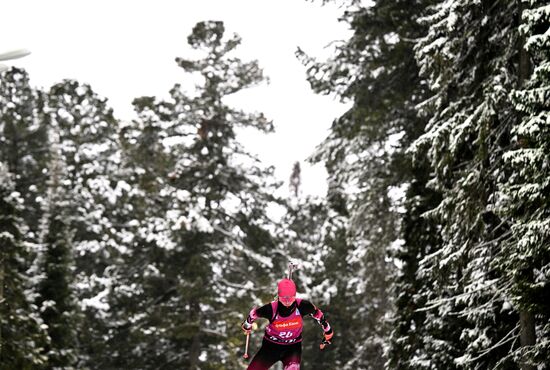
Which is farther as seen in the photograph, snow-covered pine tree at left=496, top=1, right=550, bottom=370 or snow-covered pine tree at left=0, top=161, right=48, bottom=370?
snow-covered pine tree at left=0, top=161, right=48, bottom=370

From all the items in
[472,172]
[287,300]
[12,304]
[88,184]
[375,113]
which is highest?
[88,184]

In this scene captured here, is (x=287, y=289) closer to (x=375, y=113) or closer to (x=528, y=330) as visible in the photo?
(x=528, y=330)

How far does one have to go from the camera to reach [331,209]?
27.2 m

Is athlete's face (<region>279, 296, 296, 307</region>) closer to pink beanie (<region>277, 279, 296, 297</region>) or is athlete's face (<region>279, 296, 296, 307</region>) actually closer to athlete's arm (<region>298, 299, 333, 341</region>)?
pink beanie (<region>277, 279, 296, 297</region>)

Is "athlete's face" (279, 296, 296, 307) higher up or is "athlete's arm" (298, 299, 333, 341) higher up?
"athlete's face" (279, 296, 296, 307)

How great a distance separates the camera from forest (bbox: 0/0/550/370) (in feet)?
31.1

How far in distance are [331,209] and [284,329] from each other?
1901 cm

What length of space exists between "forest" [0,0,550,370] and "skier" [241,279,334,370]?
2.48 metres

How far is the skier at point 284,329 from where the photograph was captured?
816 cm

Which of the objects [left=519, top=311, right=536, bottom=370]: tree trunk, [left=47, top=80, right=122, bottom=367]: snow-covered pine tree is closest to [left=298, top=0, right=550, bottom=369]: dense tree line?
[left=519, top=311, right=536, bottom=370]: tree trunk

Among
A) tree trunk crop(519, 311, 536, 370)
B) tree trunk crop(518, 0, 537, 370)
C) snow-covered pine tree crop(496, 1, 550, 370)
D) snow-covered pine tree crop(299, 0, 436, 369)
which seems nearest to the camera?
snow-covered pine tree crop(496, 1, 550, 370)

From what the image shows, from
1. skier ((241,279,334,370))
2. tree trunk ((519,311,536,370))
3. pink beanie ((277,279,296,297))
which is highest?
pink beanie ((277,279,296,297))

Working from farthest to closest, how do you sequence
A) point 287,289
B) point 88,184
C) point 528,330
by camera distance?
point 88,184 < point 528,330 < point 287,289

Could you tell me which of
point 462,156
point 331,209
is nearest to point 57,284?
point 331,209
